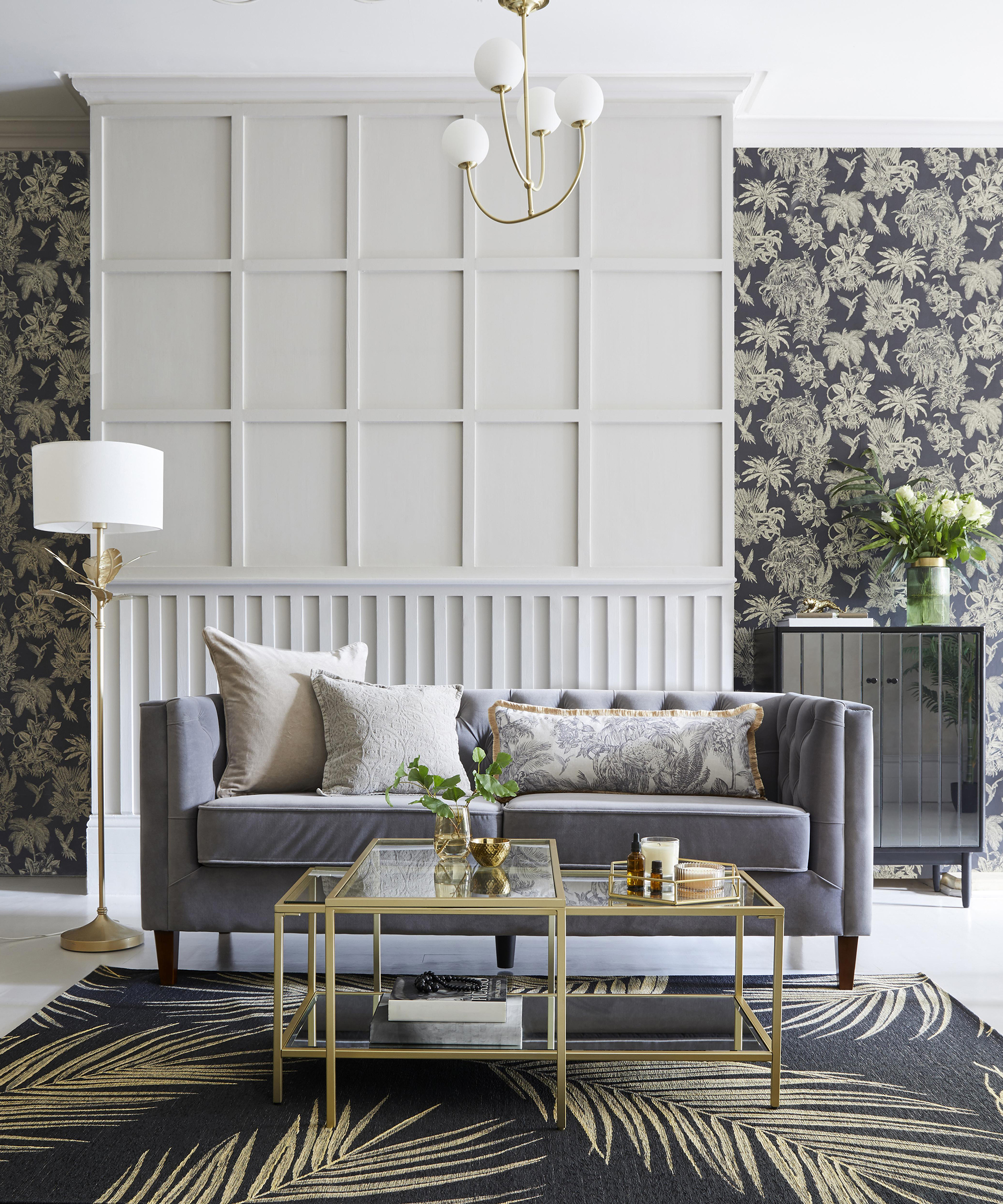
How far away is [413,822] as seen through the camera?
2.52 metres

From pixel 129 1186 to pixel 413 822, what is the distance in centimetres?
112

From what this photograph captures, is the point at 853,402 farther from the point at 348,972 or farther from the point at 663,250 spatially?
the point at 348,972

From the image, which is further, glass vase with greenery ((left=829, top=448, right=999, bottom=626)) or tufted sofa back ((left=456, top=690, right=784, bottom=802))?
glass vase with greenery ((left=829, top=448, right=999, bottom=626))

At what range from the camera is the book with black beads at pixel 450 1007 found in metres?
1.79

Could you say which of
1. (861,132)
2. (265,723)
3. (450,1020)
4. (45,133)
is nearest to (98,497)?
(265,723)

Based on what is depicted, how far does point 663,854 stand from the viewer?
196 centimetres

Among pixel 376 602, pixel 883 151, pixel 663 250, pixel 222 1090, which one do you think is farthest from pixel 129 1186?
pixel 883 151

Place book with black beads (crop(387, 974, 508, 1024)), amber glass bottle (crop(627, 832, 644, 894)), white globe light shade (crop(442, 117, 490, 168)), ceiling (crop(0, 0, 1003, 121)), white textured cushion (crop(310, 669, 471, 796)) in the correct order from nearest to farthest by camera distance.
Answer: book with black beads (crop(387, 974, 508, 1024)) → amber glass bottle (crop(627, 832, 644, 894)) → white globe light shade (crop(442, 117, 490, 168)) → white textured cushion (crop(310, 669, 471, 796)) → ceiling (crop(0, 0, 1003, 121))

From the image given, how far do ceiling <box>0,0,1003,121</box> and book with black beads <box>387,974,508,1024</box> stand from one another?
3028 mm

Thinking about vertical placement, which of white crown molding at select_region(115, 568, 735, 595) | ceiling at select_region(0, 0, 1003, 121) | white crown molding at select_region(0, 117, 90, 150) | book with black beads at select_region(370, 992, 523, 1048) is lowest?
book with black beads at select_region(370, 992, 523, 1048)

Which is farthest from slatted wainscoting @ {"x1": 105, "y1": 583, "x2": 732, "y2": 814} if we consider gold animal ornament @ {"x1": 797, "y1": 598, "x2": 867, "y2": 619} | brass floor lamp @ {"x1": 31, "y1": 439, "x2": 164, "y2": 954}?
brass floor lamp @ {"x1": 31, "y1": 439, "x2": 164, "y2": 954}

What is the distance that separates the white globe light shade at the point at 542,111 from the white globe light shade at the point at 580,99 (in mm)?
120

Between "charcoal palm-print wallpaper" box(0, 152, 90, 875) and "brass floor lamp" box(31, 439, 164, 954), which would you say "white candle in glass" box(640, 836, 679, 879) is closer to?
"brass floor lamp" box(31, 439, 164, 954)

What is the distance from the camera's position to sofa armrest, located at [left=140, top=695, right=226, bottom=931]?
2508mm
